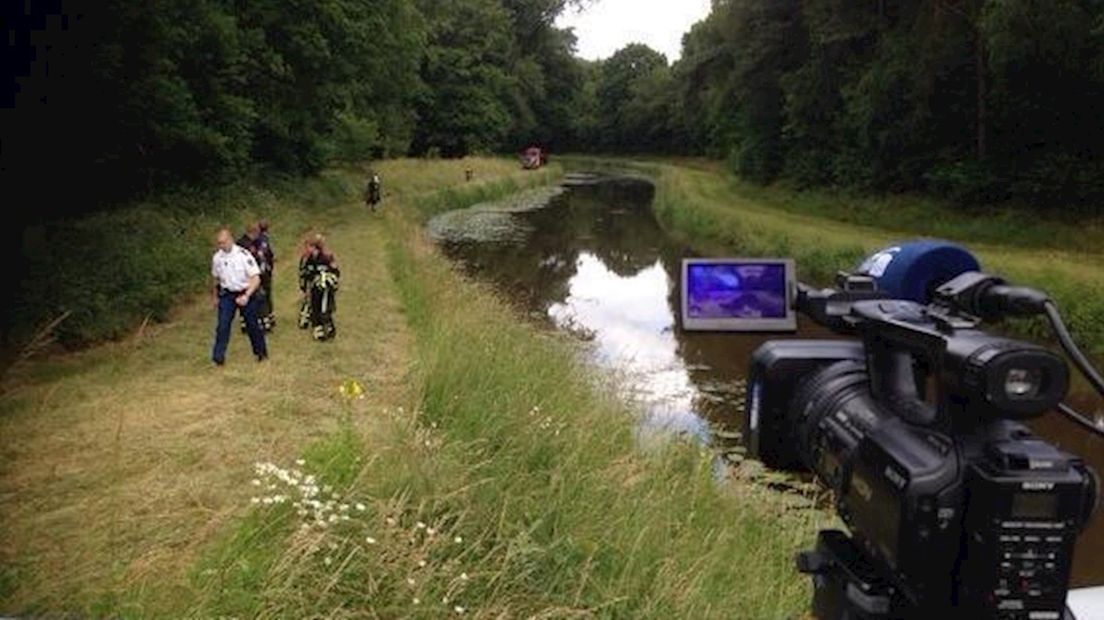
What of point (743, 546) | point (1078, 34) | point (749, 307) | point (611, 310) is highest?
point (1078, 34)

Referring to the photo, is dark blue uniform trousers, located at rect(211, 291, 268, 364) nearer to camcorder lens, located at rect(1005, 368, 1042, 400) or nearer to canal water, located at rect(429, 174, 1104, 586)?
canal water, located at rect(429, 174, 1104, 586)

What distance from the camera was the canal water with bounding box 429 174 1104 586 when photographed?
37.6 feet

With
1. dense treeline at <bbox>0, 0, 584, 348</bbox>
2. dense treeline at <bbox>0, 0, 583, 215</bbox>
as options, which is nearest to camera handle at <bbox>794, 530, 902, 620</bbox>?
dense treeline at <bbox>0, 0, 584, 348</bbox>

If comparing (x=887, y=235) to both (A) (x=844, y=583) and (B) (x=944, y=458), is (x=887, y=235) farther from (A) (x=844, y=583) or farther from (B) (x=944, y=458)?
(B) (x=944, y=458)

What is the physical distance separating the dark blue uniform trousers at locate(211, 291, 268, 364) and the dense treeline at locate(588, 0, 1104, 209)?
2045cm

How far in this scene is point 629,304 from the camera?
2202 centimetres

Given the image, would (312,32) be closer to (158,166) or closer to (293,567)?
(158,166)

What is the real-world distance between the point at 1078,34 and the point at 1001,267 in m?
8.48

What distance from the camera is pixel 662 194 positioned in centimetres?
4519

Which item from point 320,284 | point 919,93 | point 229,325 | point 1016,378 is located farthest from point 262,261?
point 919,93

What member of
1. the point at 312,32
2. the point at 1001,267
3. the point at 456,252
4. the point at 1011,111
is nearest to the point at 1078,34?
the point at 1011,111

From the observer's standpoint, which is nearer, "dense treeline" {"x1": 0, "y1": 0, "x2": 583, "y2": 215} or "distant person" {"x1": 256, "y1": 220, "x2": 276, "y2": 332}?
"distant person" {"x1": 256, "y1": 220, "x2": 276, "y2": 332}

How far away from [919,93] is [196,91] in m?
22.8

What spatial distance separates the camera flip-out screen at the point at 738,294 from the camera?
287 centimetres
